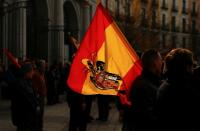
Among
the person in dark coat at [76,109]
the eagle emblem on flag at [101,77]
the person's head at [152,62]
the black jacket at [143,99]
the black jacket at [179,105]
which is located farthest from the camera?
the person in dark coat at [76,109]

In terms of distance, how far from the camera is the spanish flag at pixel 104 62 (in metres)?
6.69

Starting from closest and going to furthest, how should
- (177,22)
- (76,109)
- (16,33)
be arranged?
(76,109) < (16,33) < (177,22)

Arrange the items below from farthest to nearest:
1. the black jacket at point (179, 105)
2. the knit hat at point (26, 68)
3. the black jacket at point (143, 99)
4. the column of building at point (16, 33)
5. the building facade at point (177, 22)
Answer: the building facade at point (177, 22)
the column of building at point (16, 33)
the knit hat at point (26, 68)
the black jacket at point (143, 99)
the black jacket at point (179, 105)

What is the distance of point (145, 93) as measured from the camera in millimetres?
6102

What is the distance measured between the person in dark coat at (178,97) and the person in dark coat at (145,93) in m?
0.85

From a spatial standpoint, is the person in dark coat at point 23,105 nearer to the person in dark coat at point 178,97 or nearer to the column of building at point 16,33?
the person in dark coat at point 178,97

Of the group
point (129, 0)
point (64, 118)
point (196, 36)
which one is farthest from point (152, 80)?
point (196, 36)

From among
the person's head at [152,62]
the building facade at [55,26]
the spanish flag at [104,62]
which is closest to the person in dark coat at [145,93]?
the person's head at [152,62]

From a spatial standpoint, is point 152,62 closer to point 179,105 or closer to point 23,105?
point 179,105

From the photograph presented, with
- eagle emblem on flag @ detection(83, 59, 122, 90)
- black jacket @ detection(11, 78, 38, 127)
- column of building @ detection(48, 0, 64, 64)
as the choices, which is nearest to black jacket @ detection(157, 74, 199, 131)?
eagle emblem on flag @ detection(83, 59, 122, 90)

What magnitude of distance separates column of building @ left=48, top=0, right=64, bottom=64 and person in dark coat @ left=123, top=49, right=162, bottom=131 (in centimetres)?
2567

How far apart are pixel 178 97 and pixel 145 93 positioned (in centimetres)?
114

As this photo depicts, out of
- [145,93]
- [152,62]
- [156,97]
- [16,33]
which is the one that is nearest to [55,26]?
[16,33]

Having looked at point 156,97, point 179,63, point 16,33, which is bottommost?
point 156,97
